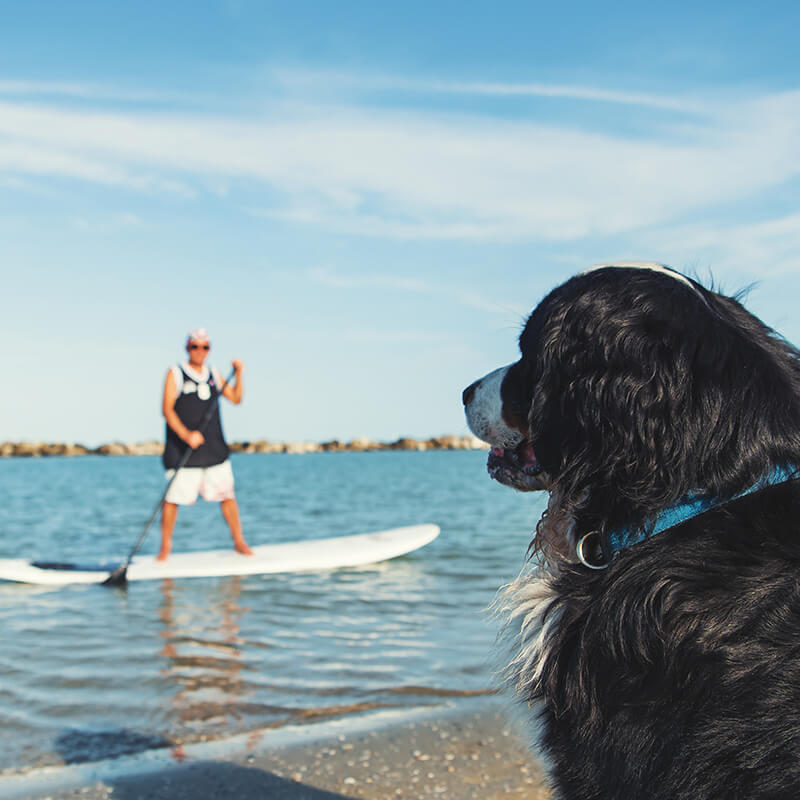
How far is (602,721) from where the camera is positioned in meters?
1.72

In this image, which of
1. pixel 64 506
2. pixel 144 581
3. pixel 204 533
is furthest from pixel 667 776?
pixel 64 506

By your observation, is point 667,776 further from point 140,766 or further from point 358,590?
point 358,590

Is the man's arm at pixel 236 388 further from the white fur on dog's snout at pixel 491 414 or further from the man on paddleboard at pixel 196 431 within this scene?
the white fur on dog's snout at pixel 491 414

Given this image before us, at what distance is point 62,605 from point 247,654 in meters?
2.55

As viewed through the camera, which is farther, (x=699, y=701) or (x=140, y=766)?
(x=140, y=766)

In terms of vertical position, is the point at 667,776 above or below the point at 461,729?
above

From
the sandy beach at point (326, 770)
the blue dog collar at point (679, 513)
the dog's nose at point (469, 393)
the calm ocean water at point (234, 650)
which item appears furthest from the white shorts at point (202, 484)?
the blue dog collar at point (679, 513)

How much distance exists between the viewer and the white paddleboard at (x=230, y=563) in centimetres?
840

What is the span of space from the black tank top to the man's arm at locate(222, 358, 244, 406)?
0.12 meters

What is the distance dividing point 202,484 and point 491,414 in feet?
23.7

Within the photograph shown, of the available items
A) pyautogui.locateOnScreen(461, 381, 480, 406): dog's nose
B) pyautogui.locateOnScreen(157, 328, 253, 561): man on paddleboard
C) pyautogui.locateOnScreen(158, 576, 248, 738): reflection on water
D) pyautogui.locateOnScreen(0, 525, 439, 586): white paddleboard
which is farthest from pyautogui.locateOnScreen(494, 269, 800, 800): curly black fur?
pyautogui.locateOnScreen(157, 328, 253, 561): man on paddleboard

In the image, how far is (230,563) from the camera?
8812mm

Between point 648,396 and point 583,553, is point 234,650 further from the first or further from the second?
point 648,396

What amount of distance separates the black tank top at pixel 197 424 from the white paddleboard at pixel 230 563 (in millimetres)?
1076
